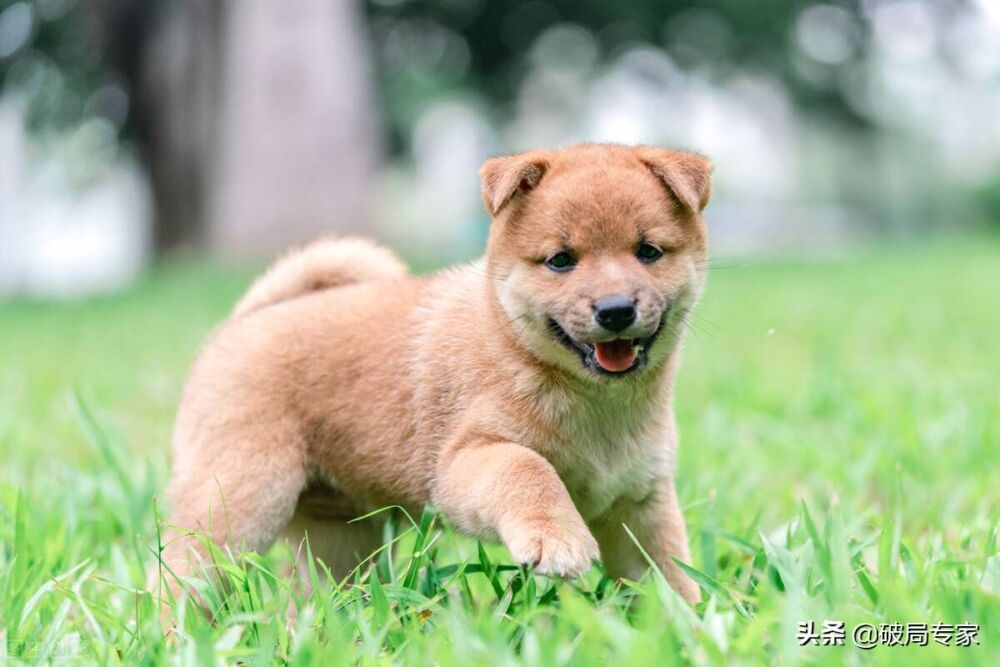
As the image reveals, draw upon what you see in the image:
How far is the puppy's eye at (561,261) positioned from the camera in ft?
10.6

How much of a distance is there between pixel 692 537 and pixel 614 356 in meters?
0.90

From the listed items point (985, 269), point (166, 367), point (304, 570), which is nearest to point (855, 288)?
point (985, 269)

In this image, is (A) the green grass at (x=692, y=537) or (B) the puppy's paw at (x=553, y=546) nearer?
(A) the green grass at (x=692, y=537)

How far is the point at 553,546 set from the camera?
2.77m

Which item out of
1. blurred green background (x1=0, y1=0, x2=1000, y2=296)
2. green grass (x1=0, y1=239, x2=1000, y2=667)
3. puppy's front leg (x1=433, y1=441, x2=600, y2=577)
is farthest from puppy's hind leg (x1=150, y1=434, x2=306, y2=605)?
blurred green background (x1=0, y1=0, x2=1000, y2=296)

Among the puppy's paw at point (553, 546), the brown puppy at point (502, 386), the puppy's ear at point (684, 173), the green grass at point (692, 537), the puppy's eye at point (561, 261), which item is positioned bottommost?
the green grass at point (692, 537)

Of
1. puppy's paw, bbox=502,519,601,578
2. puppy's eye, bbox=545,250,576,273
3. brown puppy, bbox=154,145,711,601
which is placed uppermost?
puppy's eye, bbox=545,250,576,273

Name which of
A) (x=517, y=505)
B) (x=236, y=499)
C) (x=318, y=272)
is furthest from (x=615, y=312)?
(x=318, y=272)

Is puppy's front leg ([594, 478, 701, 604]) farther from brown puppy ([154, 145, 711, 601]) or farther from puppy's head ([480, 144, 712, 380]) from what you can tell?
puppy's head ([480, 144, 712, 380])

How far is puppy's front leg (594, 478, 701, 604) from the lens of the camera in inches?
132

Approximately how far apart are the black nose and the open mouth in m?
0.08

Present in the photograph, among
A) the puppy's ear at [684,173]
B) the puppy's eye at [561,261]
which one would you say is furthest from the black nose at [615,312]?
the puppy's ear at [684,173]

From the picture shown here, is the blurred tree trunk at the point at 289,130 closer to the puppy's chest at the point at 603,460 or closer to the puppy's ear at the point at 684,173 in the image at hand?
the puppy's ear at the point at 684,173

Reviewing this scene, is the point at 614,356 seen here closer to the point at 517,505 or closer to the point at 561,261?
the point at 561,261
